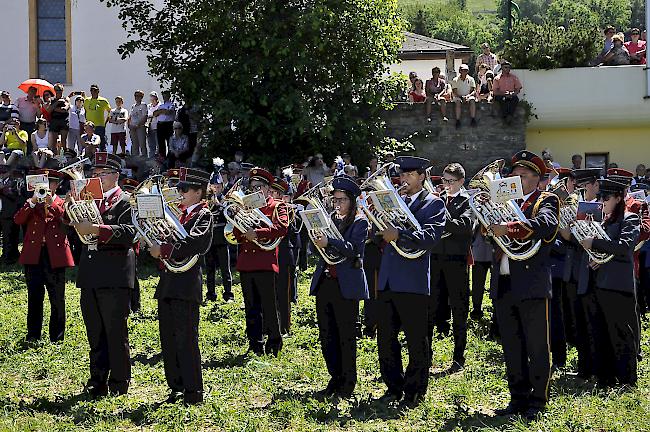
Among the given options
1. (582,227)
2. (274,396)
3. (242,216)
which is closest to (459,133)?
(242,216)

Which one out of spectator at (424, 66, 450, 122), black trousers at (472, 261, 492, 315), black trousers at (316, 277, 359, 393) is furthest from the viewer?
spectator at (424, 66, 450, 122)

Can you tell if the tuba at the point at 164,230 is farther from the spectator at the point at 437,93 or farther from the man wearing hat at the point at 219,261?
the spectator at the point at 437,93

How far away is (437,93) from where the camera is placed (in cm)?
2438

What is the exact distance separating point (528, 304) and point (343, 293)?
173cm

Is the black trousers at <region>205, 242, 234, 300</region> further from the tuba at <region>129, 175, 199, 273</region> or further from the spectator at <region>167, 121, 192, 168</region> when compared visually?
the spectator at <region>167, 121, 192, 168</region>

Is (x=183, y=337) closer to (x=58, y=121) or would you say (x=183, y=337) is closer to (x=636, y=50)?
(x=58, y=121)

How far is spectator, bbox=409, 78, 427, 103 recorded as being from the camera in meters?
24.3

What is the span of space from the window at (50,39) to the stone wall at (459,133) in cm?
1045

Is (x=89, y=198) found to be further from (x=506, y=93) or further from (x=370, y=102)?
(x=506, y=93)

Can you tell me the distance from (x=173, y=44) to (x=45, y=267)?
412 inches

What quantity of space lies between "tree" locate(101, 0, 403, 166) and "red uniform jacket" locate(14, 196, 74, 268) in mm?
8555

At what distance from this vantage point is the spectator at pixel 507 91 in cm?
2380

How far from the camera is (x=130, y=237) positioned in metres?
9.73

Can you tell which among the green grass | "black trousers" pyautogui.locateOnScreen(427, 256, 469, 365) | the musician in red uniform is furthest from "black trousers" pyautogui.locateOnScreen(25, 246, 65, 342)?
"black trousers" pyautogui.locateOnScreen(427, 256, 469, 365)
